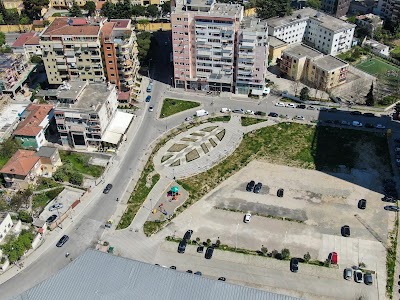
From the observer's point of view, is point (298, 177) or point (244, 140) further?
point (244, 140)

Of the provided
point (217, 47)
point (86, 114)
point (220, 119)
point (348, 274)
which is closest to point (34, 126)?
point (86, 114)

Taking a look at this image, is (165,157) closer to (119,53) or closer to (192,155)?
(192,155)

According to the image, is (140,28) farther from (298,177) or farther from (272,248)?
(272,248)

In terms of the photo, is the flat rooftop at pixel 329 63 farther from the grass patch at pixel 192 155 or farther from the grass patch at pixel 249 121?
the grass patch at pixel 192 155

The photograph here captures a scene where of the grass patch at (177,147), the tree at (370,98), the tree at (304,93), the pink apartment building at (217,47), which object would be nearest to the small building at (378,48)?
the tree at (370,98)

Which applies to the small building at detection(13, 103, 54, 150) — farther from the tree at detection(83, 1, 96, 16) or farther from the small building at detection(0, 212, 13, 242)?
the tree at detection(83, 1, 96, 16)

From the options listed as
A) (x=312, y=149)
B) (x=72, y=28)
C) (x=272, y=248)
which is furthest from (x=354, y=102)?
(x=72, y=28)

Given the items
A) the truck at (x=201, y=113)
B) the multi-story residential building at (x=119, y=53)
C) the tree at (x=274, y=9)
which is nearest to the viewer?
the multi-story residential building at (x=119, y=53)
